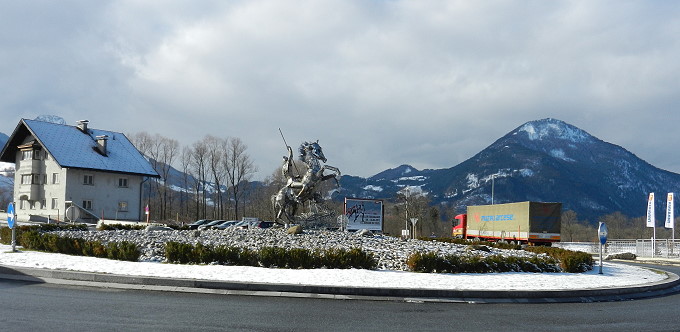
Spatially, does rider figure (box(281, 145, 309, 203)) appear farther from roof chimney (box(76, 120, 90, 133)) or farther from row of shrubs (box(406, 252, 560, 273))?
roof chimney (box(76, 120, 90, 133))

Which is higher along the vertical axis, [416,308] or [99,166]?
[99,166]

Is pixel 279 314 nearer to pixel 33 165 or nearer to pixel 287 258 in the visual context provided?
pixel 287 258

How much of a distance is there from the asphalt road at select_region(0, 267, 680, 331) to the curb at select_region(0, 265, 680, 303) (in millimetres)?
548

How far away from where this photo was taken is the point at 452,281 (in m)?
15.5

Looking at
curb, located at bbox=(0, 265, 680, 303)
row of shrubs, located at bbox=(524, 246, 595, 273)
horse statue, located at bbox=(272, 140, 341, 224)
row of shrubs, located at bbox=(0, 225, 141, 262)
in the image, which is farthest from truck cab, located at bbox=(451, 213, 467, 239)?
curb, located at bbox=(0, 265, 680, 303)

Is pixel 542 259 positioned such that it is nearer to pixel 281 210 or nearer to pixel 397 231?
pixel 281 210

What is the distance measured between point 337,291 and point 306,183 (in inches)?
644

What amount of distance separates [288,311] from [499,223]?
3956 centimetres

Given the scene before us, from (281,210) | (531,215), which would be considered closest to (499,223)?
(531,215)

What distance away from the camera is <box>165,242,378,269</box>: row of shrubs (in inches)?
692

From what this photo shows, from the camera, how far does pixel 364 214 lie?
4228 cm

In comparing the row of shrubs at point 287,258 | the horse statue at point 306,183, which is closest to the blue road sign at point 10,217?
the row of shrubs at point 287,258

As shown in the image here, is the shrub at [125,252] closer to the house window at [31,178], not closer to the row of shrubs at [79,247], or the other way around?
the row of shrubs at [79,247]

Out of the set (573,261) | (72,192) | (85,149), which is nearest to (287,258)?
(573,261)
